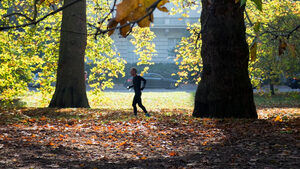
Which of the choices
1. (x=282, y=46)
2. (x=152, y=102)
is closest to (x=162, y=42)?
(x=152, y=102)

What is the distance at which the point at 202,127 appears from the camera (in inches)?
318

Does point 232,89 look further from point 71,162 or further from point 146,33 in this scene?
point 146,33

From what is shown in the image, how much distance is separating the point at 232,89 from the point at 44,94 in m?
9.60

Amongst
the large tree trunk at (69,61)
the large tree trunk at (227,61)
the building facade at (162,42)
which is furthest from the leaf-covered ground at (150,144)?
the building facade at (162,42)

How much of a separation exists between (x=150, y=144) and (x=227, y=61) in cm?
404

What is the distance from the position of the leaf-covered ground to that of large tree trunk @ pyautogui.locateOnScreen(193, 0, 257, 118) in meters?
1.26

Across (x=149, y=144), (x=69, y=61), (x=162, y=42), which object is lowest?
(x=149, y=144)

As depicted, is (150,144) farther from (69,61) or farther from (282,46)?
(69,61)

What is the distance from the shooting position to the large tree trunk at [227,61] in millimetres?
9633

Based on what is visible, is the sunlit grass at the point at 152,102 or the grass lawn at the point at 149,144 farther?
the sunlit grass at the point at 152,102

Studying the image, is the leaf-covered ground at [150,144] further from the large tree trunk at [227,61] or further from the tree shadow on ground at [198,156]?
the large tree trunk at [227,61]

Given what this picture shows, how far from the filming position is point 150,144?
664 cm

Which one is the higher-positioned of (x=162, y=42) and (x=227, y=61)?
(x=162, y=42)

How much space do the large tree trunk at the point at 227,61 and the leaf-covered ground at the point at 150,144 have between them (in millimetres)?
1256
